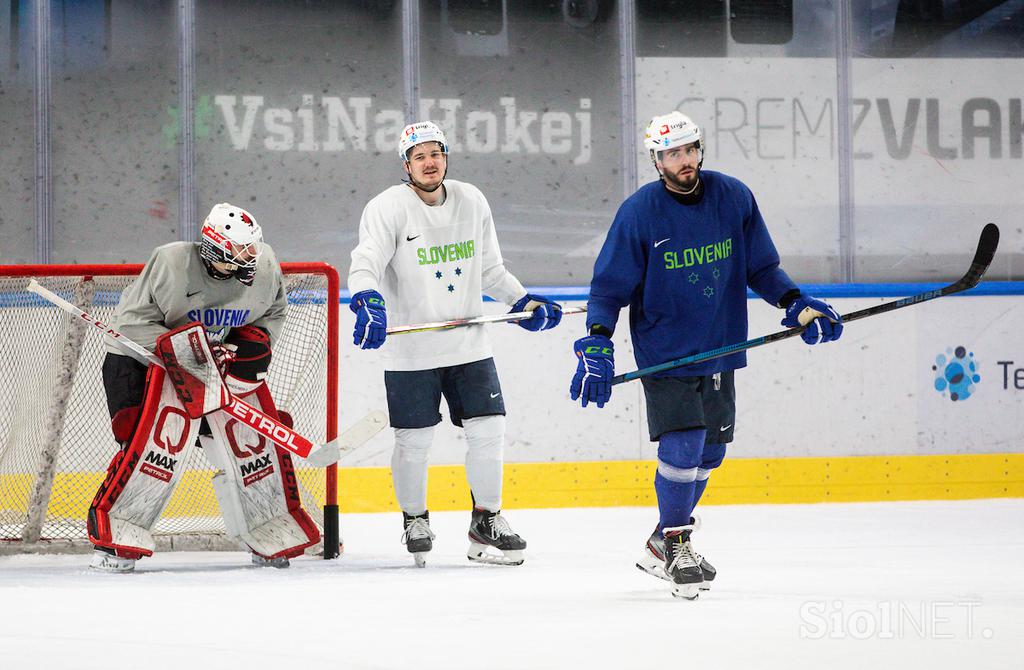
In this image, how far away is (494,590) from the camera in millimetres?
2980

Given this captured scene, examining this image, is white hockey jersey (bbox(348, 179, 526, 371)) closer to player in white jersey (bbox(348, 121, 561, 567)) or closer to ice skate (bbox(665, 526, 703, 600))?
player in white jersey (bbox(348, 121, 561, 567))

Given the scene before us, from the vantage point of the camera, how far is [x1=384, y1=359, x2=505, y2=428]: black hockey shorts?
11.7ft

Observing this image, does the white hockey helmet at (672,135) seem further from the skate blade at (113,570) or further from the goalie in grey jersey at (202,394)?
the skate blade at (113,570)

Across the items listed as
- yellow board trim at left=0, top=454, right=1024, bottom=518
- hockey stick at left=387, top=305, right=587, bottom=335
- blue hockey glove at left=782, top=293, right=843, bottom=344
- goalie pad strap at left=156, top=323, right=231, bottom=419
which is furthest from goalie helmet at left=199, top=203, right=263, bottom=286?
yellow board trim at left=0, top=454, right=1024, bottom=518

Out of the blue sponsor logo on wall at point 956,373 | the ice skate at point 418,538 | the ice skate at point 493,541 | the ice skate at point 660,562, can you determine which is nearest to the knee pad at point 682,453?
the ice skate at point 660,562

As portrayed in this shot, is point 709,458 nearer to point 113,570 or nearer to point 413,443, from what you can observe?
point 413,443

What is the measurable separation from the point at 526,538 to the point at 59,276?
5.29 feet

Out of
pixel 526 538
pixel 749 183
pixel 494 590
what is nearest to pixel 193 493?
pixel 526 538

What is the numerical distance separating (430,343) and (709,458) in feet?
2.99

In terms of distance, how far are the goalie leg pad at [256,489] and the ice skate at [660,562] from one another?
1045 millimetres

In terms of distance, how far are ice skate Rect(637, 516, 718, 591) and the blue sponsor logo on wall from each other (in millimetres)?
2632

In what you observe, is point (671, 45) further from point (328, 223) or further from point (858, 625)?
point (858, 625)

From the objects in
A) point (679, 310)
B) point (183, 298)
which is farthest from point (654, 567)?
point (183, 298)

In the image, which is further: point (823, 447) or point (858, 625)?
point (823, 447)
